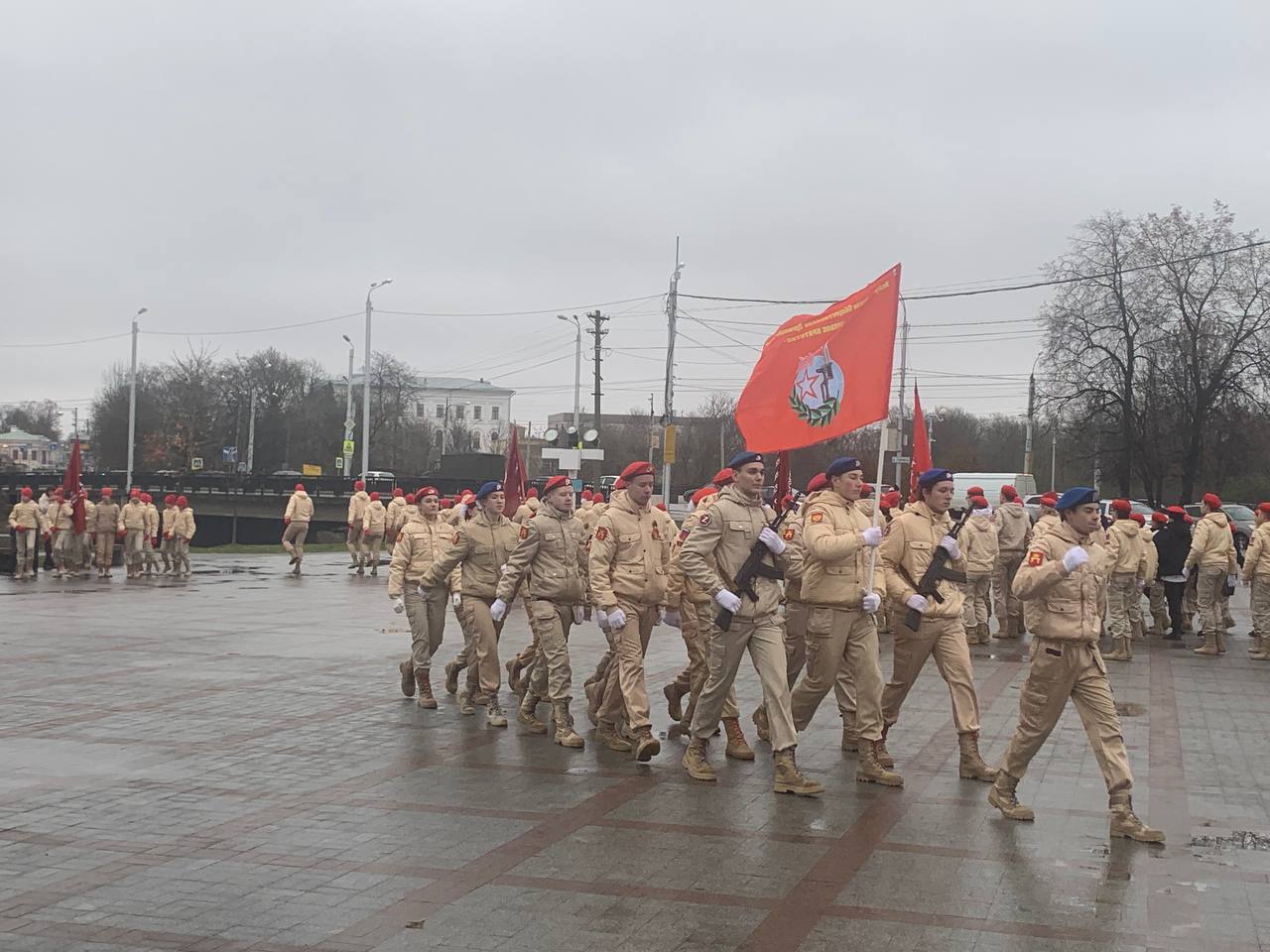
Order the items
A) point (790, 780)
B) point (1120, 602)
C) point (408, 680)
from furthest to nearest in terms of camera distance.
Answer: point (1120, 602) < point (408, 680) < point (790, 780)

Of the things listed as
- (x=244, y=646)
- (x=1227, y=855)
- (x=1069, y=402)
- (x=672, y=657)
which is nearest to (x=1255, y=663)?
(x=672, y=657)

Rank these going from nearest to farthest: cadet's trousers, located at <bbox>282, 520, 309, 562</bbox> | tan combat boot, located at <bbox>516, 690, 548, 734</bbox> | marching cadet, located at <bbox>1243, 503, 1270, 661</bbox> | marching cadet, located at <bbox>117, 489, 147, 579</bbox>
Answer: tan combat boot, located at <bbox>516, 690, 548, 734</bbox> → marching cadet, located at <bbox>1243, 503, 1270, 661</bbox> → marching cadet, located at <bbox>117, 489, 147, 579</bbox> → cadet's trousers, located at <bbox>282, 520, 309, 562</bbox>

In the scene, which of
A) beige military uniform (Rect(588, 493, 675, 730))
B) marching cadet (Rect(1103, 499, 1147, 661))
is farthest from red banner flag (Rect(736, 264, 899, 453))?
marching cadet (Rect(1103, 499, 1147, 661))

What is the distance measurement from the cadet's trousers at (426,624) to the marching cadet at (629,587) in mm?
2324

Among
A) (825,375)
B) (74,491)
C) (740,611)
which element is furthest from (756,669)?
(74,491)

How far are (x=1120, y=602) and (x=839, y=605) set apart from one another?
888 centimetres

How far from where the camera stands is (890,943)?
550cm

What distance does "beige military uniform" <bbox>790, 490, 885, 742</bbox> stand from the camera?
8578 mm

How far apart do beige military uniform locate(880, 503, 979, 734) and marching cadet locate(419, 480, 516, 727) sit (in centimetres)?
317

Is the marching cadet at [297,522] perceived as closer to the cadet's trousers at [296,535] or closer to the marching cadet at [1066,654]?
the cadet's trousers at [296,535]

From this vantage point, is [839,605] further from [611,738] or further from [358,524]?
[358,524]

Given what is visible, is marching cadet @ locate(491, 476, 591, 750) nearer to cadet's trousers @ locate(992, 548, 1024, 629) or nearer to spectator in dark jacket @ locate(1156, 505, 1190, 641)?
cadet's trousers @ locate(992, 548, 1024, 629)

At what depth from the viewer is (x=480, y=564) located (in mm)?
10953

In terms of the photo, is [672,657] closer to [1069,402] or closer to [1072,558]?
[1072,558]
